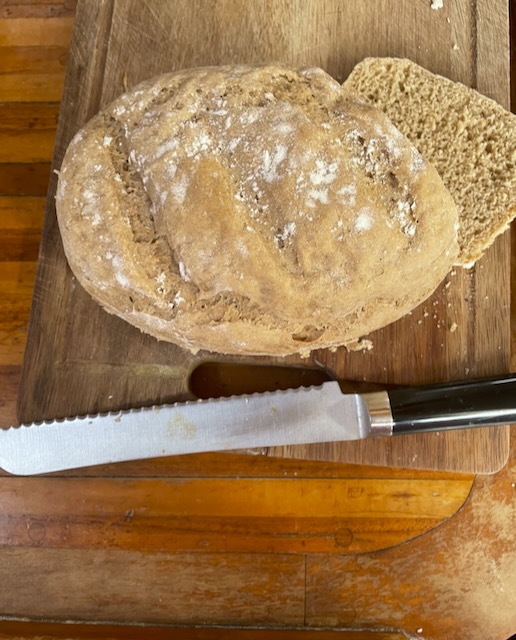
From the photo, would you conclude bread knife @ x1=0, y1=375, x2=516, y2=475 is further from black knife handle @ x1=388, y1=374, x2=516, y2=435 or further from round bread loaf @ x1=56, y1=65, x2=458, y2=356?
round bread loaf @ x1=56, y1=65, x2=458, y2=356

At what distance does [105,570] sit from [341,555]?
0.76 m

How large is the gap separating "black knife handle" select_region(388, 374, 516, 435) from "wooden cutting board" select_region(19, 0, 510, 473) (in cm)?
13

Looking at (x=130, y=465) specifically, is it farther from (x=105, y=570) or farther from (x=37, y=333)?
(x=37, y=333)

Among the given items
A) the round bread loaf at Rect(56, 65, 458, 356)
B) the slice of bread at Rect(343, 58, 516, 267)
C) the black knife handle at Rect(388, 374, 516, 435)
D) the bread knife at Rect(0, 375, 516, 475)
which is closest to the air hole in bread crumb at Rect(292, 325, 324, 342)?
the round bread loaf at Rect(56, 65, 458, 356)

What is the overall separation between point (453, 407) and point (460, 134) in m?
0.81

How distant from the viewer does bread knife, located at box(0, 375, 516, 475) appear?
148 cm

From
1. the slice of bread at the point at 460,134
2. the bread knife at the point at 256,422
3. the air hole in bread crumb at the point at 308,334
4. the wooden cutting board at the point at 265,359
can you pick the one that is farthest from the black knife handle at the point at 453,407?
the slice of bread at the point at 460,134

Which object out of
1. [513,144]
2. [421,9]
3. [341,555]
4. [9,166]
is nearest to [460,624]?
[341,555]

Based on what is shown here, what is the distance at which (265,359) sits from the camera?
1620 millimetres

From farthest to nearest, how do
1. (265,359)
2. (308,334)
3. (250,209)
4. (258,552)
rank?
(258,552) < (265,359) < (308,334) < (250,209)

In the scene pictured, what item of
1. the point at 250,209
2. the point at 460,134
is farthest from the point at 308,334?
the point at 460,134

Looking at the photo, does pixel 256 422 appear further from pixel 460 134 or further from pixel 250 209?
pixel 460 134

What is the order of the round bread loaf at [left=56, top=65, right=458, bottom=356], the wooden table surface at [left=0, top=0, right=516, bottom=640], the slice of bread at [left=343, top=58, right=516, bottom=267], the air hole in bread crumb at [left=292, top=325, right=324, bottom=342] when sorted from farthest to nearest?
the wooden table surface at [left=0, top=0, right=516, bottom=640]
the slice of bread at [left=343, top=58, right=516, bottom=267]
the air hole in bread crumb at [left=292, top=325, right=324, bottom=342]
the round bread loaf at [left=56, top=65, right=458, bottom=356]

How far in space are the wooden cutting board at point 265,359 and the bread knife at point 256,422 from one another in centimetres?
9
